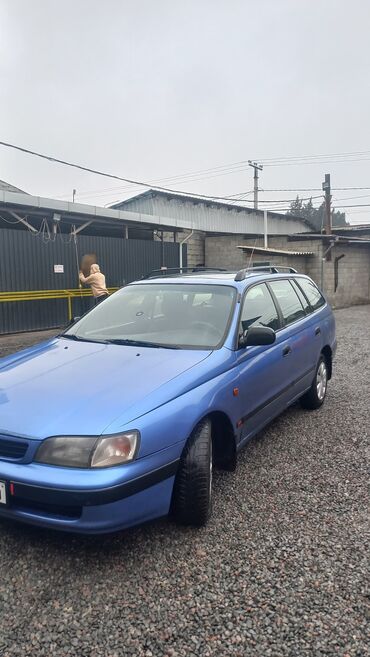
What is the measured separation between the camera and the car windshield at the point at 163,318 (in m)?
3.33

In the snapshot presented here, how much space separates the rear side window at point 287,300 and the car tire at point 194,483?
1.91m

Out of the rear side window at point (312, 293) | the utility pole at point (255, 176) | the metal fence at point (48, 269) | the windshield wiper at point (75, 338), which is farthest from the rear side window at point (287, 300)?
the utility pole at point (255, 176)

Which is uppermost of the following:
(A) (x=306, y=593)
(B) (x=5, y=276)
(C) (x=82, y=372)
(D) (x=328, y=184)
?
(D) (x=328, y=184)

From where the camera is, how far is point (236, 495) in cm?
308

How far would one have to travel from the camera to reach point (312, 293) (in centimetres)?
529

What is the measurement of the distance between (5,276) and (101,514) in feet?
28.6

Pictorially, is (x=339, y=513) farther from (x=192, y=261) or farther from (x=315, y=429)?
(x=192, y=261)

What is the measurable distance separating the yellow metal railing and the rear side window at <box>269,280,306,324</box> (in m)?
7.02

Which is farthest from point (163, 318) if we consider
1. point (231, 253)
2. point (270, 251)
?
point (231, 253)

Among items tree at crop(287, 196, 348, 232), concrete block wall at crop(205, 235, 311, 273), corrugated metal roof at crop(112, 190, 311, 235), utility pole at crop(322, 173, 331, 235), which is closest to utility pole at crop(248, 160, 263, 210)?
corrugated metal roof at crop(112, 190, 311, 235)

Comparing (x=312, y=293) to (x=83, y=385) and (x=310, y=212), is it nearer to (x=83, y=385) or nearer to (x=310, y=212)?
(x=83, y=385)

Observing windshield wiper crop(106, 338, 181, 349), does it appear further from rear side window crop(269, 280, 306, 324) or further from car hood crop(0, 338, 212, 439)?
rear side window crop(269, 280, 306, 324)

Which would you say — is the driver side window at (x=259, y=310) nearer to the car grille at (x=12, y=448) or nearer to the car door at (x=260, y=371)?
the car door at (x=260, y=371)

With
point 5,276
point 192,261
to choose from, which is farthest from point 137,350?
point 192,261
